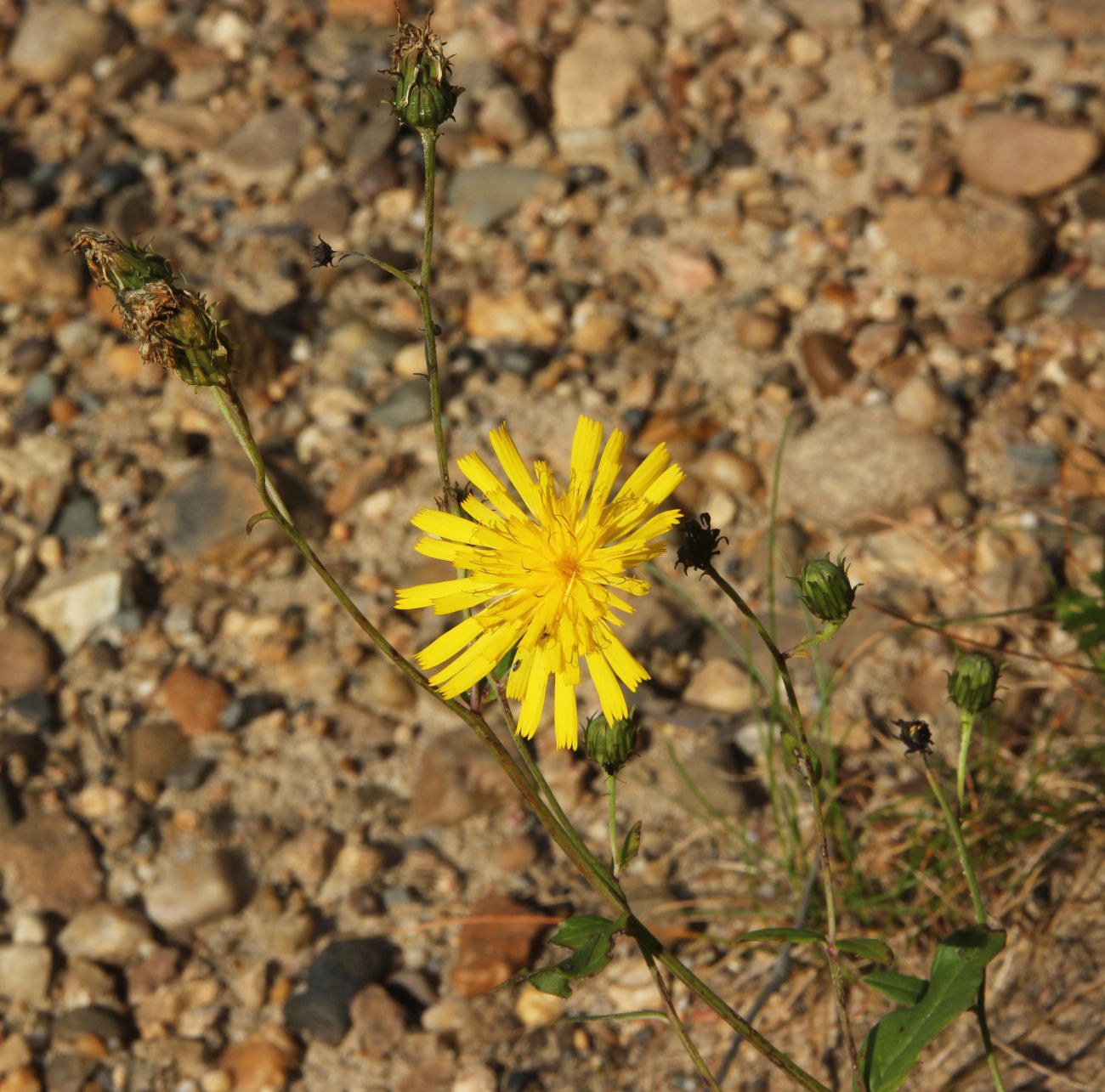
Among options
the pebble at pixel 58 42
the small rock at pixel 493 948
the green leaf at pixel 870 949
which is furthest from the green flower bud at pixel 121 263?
the pebble at pixel 58 42

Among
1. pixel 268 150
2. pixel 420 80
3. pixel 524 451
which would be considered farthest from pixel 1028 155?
pixel 420 80

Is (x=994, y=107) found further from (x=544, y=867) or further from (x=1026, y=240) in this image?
(x=544, y=867)

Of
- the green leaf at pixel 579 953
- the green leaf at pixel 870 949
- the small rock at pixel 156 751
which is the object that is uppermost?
the small rock at pixel 156 751

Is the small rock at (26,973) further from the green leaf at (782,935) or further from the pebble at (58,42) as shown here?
the pebble at (58,42)

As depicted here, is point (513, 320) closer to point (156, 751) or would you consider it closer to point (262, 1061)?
point (156, 751)

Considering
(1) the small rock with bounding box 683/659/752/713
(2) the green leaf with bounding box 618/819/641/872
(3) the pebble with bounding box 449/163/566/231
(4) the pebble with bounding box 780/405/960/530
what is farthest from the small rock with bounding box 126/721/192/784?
(3) the pebble with bounding box 449/163/566/231
